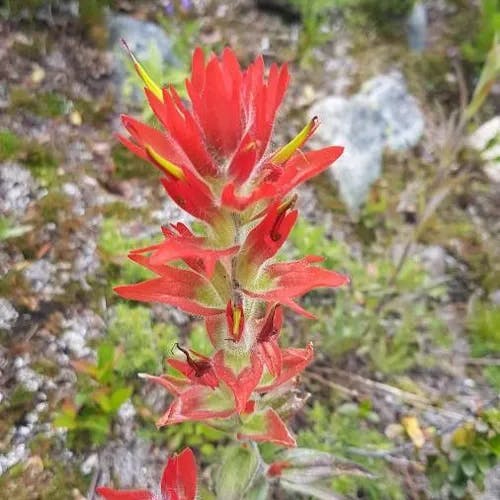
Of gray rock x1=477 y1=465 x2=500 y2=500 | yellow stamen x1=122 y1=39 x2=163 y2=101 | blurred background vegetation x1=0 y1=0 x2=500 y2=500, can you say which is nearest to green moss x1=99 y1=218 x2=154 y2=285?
blurred background vegetation x1=0 y1=0 x2=500 y2=500

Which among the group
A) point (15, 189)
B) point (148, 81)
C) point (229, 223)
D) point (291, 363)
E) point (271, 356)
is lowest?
point (15, 189)

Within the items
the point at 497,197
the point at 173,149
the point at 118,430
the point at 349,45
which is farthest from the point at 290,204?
the point at 349,45

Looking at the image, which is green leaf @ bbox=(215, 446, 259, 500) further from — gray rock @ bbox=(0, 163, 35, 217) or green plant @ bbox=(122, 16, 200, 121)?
green plant @ bbox=(122, 16, 200, 121)

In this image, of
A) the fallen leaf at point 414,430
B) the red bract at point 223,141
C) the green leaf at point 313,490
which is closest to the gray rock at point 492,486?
the fallen leaf at point 414,430

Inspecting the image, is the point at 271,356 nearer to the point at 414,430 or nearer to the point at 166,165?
the point at 166,165

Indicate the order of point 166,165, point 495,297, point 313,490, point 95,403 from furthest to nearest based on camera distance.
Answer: point 495,297 → point 95,403 → point 313,490 → point 166,165

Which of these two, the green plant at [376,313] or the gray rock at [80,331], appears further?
the green plant at [376,313]

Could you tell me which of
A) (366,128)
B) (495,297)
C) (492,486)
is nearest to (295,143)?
(492,486)

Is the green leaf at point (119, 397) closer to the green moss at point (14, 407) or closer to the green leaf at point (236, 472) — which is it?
the green moss at point (14, 407)

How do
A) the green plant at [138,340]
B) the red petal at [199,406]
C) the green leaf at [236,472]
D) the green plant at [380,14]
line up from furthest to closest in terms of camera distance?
the green plant at [380,14], the green plant at [138,340], the green leaf at [236,472], the red petal at [199,406]
